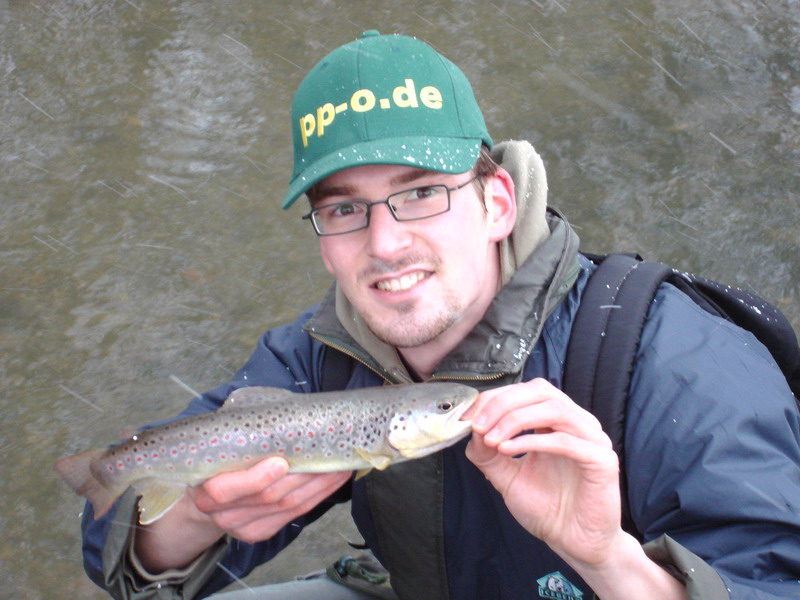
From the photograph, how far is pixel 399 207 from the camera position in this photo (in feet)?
8.78

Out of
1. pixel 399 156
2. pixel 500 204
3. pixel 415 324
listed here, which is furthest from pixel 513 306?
pixel 399 156

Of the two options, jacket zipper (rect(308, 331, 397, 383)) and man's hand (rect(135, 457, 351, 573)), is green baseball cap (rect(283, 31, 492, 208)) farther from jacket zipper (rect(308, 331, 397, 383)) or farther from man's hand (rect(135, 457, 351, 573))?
man's hand (rect(135, 457, 351, 573))

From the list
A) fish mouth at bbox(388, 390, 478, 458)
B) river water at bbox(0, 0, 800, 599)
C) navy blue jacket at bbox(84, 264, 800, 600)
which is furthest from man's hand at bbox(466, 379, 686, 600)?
river water at bbox(0, 0, 800, 599)

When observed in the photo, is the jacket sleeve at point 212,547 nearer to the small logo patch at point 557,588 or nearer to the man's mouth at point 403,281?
the man's mouth at point 403,281

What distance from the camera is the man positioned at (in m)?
2.08

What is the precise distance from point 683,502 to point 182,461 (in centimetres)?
154

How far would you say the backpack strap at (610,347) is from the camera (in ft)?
7.80

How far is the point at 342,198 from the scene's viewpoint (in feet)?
8.85

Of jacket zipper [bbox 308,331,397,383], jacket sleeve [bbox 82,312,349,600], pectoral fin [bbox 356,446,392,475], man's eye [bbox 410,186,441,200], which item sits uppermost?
man's eye [bbox 410,186,441,200]

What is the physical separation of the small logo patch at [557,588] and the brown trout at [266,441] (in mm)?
646

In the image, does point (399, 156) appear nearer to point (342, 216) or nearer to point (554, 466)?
point (342, 216)

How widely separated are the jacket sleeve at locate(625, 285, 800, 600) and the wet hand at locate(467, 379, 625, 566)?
0.22 m

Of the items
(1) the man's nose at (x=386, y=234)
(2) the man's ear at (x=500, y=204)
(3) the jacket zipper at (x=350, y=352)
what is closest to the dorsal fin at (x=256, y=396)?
(3) the jacket zipper at (x=350, y=352)

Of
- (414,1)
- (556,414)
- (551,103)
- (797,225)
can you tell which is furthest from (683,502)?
(414,1)
